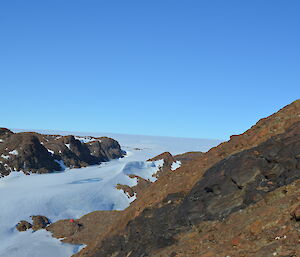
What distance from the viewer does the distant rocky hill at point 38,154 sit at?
236ft

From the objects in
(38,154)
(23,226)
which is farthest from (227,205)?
(38,154)

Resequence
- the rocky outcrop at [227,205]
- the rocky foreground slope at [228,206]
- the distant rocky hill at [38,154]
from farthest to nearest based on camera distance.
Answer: the distant rocky hill at [38,154] → the rocky outcrop at [227,205] → the rocky foreground slope at [228,206]

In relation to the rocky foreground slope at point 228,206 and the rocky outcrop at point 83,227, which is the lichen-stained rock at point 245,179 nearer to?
the rocky foreground slope at point 228,206

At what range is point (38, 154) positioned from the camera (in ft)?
249

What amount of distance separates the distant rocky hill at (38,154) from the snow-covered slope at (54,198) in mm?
2672

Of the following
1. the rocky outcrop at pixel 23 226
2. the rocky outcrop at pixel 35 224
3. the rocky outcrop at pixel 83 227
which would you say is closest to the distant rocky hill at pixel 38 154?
the rocky outcrop at pixel 35 224

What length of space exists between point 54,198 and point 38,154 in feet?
70.8

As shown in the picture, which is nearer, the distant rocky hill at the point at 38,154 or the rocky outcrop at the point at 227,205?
the rocky outcrop at the point at 227,205

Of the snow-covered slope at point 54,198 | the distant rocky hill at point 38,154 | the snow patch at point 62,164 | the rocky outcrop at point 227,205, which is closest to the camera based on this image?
the rocky outcrop at point 227,205

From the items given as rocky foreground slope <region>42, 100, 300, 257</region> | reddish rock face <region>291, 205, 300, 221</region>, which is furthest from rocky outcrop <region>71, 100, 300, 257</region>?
reddish rock face <region>291, 205, 300, 221</region>

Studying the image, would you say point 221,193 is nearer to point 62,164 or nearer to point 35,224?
point 35,224

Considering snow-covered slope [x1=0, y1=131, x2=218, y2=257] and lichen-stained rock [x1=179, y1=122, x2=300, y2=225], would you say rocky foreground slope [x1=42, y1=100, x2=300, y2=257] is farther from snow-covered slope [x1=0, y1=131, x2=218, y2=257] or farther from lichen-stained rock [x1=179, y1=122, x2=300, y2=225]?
snow-covered slope [x1=0, y1=131, x2=218, y2=257]

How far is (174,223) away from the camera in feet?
57.4

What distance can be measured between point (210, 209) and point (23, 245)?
2875cm
